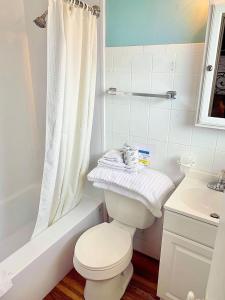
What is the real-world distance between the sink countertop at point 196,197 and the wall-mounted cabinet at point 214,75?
0.38m

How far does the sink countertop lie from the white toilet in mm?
294

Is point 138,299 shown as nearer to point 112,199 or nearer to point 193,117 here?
point 112,199

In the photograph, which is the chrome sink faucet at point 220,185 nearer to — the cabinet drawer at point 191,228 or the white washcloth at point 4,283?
the cabinet drawer at point 191,228

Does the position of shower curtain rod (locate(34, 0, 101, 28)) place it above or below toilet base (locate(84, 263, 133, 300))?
above

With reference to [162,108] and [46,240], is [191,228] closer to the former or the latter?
[162,108]

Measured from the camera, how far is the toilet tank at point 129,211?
5.16 ft

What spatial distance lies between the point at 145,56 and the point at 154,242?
1.45 metres

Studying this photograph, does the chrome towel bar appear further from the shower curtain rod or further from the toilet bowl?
the toilet bowl

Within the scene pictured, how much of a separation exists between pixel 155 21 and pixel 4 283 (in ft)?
5.74

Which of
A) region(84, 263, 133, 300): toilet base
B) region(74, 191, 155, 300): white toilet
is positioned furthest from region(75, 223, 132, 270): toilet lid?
region(84, 263, 133, 300): toilet base

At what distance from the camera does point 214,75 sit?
51.1 inches

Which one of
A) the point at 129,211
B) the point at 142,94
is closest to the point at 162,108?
the point at 142,94

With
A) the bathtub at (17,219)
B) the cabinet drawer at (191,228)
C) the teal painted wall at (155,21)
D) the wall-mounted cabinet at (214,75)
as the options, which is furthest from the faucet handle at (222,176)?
the bathtub at (17,219)

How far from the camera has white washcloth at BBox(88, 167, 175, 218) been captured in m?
1.44
